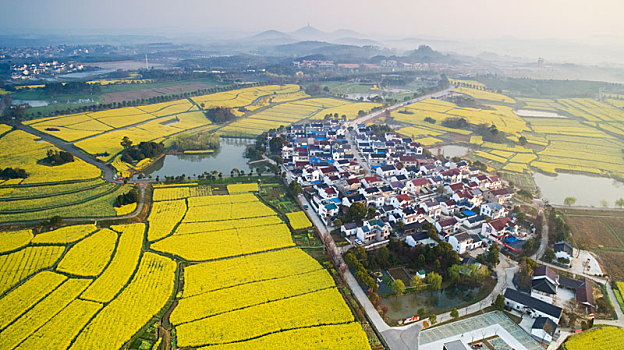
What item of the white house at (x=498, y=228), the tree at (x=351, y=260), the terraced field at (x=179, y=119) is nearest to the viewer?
the tree at (x=351, y=260)

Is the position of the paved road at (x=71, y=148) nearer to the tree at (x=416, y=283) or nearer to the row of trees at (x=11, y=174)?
the row of trees at (x=11, y=174)

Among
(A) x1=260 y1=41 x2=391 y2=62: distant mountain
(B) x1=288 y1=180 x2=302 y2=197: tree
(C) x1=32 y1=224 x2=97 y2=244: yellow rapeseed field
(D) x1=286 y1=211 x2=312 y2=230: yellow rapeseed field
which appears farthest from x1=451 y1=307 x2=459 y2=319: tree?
(A) x1=260 y1=41 x2=391 y2=62: distant mountain

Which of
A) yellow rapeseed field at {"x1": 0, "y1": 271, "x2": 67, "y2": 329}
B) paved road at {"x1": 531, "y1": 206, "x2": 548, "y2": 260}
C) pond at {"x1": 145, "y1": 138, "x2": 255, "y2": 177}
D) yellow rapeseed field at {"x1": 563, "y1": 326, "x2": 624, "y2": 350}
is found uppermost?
pond at {"x1": 145, "y1": 138, "x2": 255, "y2": 177}

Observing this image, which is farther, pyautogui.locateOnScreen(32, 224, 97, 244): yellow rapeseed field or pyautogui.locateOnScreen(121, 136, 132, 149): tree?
pyautogui.locateOnScreen(121, 136, 132, 149): tree

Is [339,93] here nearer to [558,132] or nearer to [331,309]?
[558,132]

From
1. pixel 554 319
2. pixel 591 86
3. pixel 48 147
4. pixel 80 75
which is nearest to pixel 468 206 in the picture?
pixel 554 319

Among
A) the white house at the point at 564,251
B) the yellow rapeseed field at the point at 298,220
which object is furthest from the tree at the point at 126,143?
the white house at the point at 564,251

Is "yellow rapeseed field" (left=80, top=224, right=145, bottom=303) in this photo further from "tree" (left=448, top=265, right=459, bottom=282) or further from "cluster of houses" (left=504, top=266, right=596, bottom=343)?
"cluster of houses" (left=504, top=266, right=596, bottom=343)
